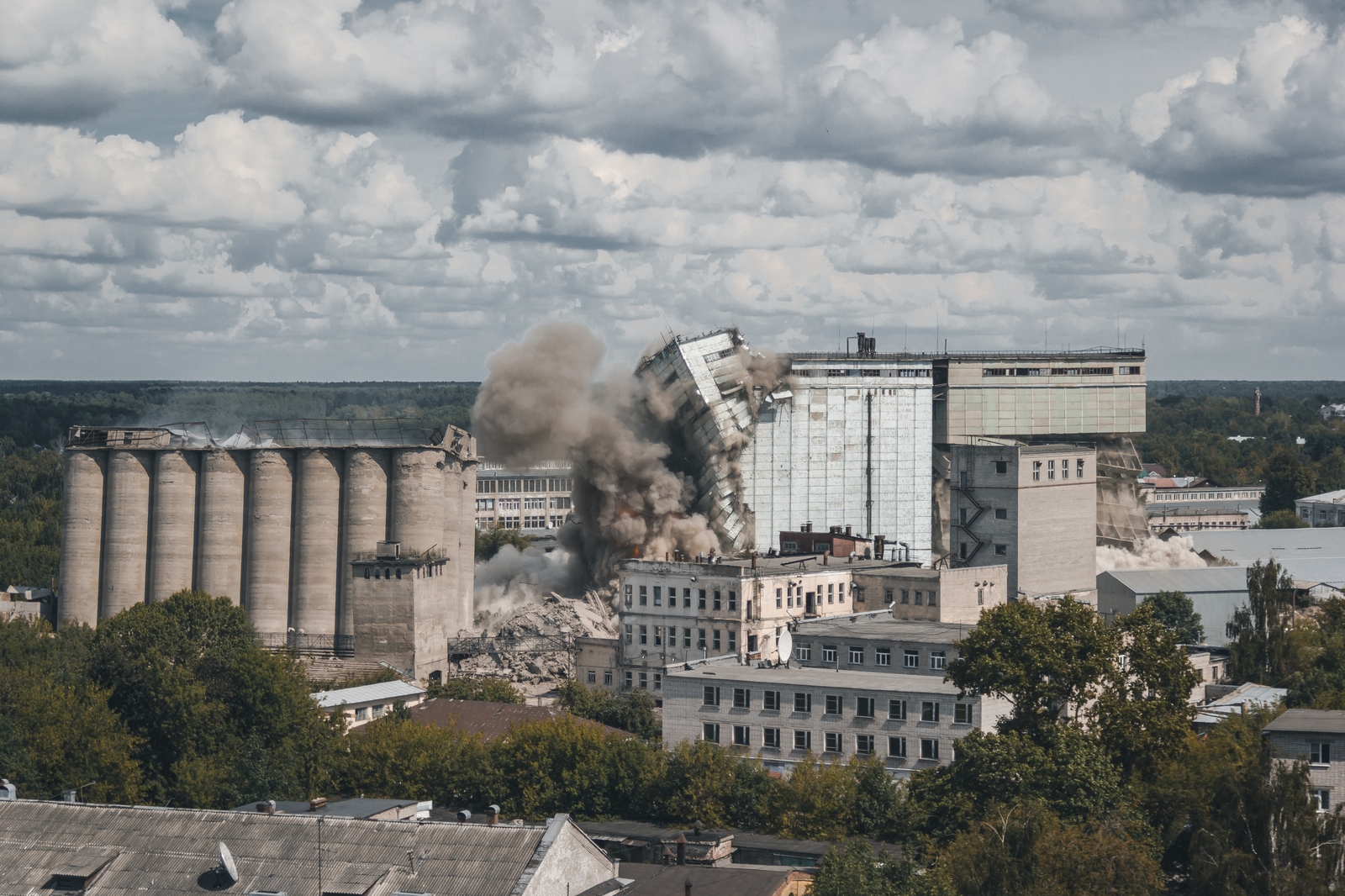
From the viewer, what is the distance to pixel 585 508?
407ft

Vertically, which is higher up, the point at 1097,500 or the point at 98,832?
the point at 1097,500

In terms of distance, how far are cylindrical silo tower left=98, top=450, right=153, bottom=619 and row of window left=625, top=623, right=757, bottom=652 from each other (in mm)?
30676

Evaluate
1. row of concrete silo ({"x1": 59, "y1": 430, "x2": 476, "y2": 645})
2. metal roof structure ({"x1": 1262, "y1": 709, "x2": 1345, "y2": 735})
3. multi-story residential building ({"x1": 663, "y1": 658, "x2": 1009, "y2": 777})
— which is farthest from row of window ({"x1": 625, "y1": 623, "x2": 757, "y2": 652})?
metal roof structure ({"x1": 1262, "y1": 709, "x2": 1345, "y2": 735})

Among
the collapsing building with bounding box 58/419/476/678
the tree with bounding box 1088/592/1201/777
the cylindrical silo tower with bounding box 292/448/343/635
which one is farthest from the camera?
the cylindrical silo tower with bounding box 292/448/343/635

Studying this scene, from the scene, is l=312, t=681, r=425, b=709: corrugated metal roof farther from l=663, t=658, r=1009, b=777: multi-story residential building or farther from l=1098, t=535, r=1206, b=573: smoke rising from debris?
l=1098, t=535, r=1206, b=573: smoke rising from debris

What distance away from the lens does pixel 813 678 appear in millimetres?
70438

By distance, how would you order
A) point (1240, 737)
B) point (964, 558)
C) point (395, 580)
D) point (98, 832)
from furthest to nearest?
1. point (964, 558)
2. point (395, 580)
3. point (1240, 737)
4. point (98, 832)

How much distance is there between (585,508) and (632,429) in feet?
19.4

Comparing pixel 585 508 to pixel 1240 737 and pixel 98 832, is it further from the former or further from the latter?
pixel 98 832

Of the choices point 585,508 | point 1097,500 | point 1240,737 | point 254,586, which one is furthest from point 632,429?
point 1240,737

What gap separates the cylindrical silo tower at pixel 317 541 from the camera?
106375mm

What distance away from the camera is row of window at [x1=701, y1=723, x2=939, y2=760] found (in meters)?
67.4

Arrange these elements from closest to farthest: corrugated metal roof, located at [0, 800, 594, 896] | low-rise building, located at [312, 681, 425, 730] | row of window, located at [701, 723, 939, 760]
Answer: corrugated metal roof, located at [0, 800, 594, 896] → row of window, located at [701, 723, 939, 760] → low-rise building, located at [312, 681, 425, 730]

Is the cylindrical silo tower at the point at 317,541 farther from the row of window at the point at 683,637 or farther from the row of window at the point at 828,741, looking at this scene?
the row of window at the point at 828,741
